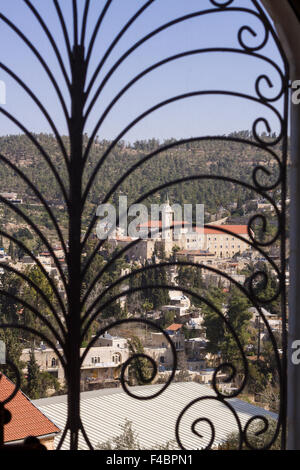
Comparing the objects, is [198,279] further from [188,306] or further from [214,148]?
[214,148]

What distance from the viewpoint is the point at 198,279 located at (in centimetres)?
156

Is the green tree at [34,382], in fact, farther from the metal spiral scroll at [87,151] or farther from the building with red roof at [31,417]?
the metal spiral scroll at [87,151]

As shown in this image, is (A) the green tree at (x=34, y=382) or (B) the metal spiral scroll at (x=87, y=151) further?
(A) the green tree at (x=34, y=382)

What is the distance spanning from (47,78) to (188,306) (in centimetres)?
123

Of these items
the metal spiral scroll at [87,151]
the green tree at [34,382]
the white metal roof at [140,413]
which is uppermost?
the metal spiral scroll at [87,151]

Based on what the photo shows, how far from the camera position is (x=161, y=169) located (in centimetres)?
217

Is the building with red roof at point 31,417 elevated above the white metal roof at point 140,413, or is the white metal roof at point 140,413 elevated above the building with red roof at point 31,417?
the building with red roof at point 31,417

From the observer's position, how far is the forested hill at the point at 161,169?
5.66 ft

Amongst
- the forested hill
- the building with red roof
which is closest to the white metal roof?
the building with red roof

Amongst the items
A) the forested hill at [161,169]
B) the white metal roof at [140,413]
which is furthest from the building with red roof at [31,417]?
the forested hill at [161,169]

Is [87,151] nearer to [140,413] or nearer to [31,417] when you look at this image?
[31,417]

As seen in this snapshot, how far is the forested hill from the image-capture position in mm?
1725

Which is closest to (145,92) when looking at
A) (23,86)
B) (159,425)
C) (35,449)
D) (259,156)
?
(259,156)

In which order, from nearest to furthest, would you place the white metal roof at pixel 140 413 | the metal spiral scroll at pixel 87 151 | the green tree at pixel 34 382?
the metal spiral scroll at pixel 87 151 → the white metal roof at pixel 140 413 → the green tree at pixel 34 382
